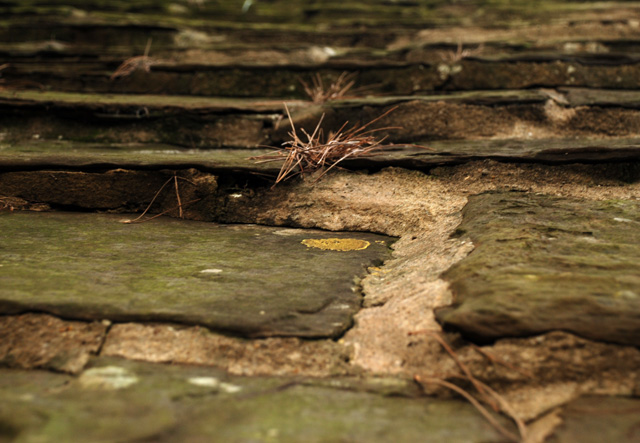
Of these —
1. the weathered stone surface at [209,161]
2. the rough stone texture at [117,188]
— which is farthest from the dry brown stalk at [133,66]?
the rough stone texture at [117,188]

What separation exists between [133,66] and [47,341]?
199cm

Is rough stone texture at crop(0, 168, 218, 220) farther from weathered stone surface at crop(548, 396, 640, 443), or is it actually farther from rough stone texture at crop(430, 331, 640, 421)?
weathered stone surface at crop(548, 396, 640, 443)

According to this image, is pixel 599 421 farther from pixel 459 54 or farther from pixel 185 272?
pixel 459 54

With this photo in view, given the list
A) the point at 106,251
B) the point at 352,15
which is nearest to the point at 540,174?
the point at 106,251

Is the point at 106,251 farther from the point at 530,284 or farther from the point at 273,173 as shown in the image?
the point at 530,284

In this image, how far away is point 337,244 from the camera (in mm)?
1367

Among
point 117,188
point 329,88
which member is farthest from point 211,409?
point 329,88

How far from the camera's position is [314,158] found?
1.66 meters

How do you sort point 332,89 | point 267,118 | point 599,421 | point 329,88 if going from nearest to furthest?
point 599,421
point 267,118
point 332,89
point 329,88

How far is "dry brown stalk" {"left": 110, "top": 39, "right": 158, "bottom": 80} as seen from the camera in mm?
2479

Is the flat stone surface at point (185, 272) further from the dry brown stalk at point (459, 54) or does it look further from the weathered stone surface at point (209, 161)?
the dry brown stalk at point (459, 54)

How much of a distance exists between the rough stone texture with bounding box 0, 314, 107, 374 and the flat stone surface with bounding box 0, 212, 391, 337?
0.07 feet

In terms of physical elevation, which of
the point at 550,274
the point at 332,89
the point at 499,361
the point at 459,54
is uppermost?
the point at 459,54

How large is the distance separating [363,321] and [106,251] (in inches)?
27.6
